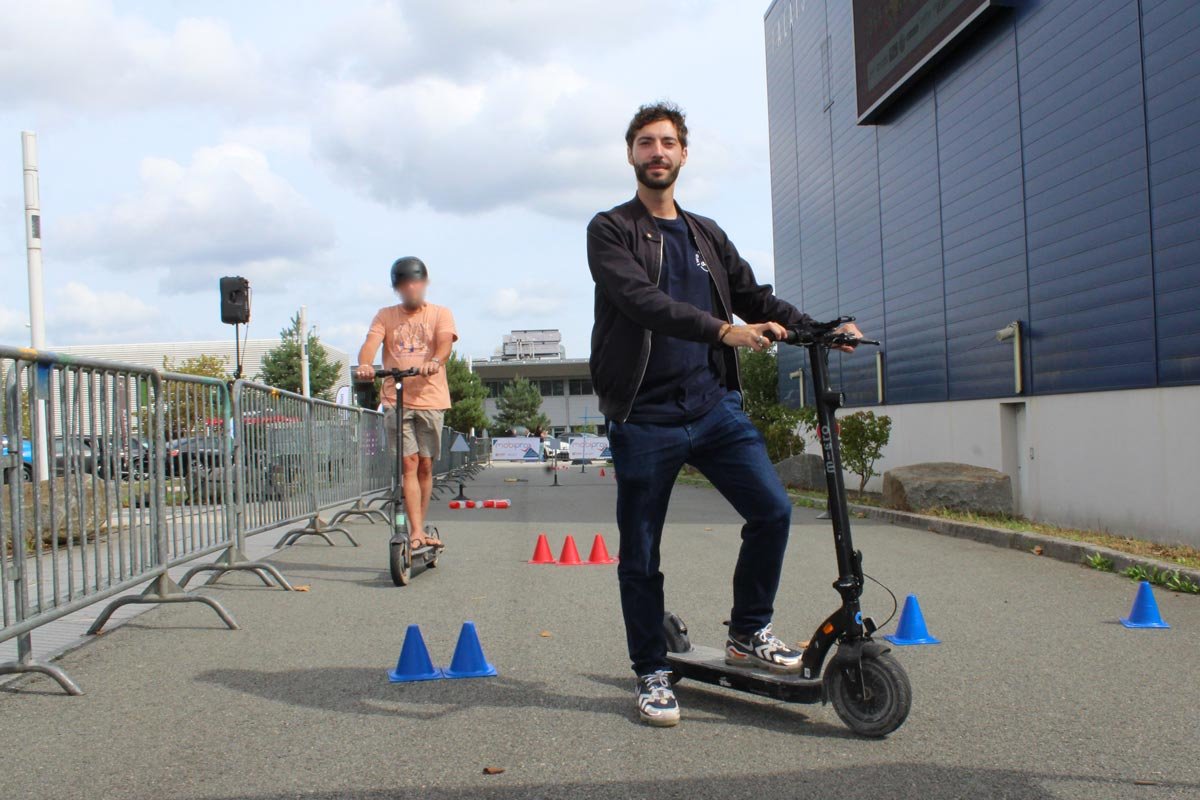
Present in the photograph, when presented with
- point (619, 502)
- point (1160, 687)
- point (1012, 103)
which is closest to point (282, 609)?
point (619, 502)

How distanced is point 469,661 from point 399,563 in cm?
282

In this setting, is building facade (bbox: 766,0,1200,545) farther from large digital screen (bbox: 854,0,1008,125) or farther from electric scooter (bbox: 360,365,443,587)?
electric scooter (bbox: 360,365,443,587)

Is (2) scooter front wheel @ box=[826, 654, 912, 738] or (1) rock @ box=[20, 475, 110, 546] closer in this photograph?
(2) scooter front wheel @ box=[826, 654, 912, 738]

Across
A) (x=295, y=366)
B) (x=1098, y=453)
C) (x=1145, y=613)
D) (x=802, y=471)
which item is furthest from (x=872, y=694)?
(x=295, y=366)

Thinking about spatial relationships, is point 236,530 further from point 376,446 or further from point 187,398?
point 376,446

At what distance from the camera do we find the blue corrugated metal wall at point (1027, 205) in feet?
39.2

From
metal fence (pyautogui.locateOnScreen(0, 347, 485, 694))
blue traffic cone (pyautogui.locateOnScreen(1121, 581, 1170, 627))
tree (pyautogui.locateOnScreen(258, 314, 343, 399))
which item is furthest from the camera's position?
tree (pyautogui.locateOnScreen(258, 314, 343, 399))

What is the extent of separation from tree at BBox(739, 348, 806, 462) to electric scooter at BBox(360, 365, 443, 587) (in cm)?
865

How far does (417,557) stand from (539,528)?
189 inches

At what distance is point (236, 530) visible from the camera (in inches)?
317

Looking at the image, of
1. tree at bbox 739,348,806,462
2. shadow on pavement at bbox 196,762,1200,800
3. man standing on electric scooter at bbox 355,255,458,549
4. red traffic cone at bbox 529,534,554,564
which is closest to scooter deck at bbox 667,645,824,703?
shadow on pavement at bbox 196,762,1200,800

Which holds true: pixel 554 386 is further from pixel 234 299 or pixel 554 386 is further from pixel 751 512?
pixel 751 512

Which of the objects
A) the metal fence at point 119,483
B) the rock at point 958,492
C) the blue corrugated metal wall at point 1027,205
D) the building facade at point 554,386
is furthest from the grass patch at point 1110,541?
the building facade at point 554,386

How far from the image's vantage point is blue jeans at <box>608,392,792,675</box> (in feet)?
13.4
